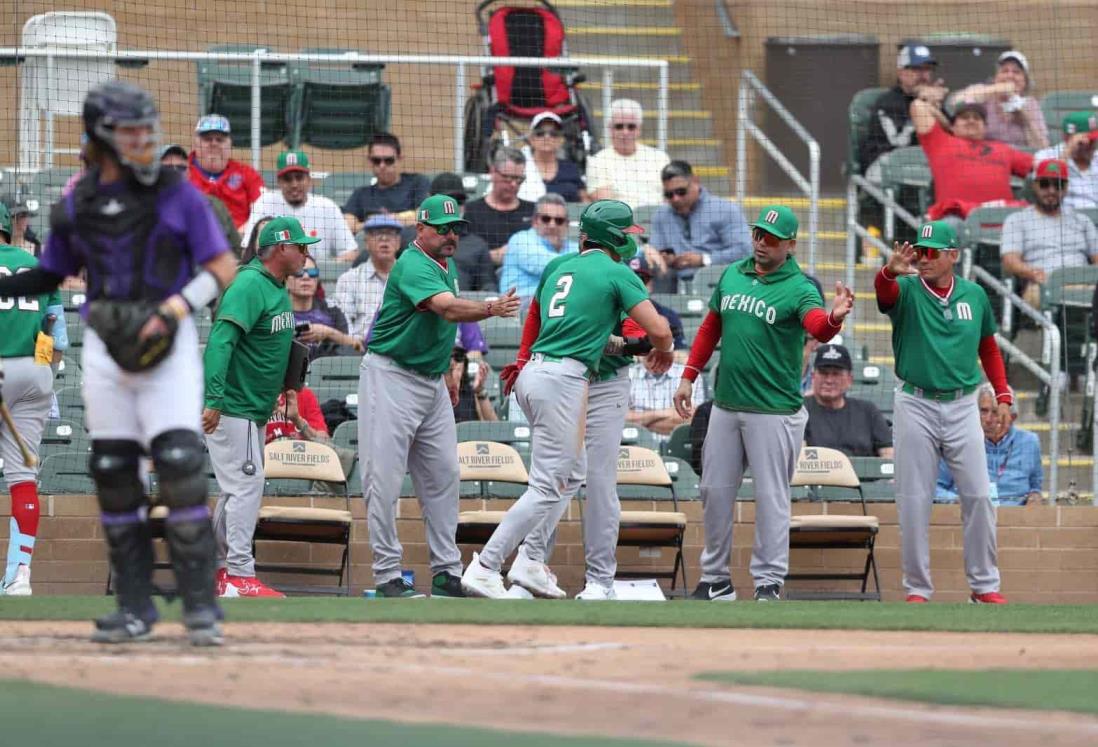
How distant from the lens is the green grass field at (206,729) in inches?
172

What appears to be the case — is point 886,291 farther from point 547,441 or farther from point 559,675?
point 559,675

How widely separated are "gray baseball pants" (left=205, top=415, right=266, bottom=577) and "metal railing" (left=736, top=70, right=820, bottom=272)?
5.41m

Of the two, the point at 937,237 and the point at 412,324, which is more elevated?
the point at 937,237

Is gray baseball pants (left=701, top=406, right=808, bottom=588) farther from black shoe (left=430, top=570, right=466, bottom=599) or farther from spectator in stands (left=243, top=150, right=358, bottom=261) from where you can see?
spectator in stands (left=243, top=150, right=358, bottom=261)

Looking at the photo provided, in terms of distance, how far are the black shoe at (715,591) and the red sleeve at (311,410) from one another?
2900 millimetres

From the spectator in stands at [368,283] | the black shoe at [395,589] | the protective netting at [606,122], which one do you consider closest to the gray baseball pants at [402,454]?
the black shoe at [395,589]

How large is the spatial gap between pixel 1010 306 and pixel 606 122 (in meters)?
3.76

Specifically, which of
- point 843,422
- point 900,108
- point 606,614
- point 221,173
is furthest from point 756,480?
point 900,108

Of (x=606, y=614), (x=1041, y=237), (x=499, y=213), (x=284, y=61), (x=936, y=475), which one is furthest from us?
→ (x=284, y=61)

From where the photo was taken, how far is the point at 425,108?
53.5ft

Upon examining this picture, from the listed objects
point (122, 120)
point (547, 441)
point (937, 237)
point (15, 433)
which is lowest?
point (547, 441)

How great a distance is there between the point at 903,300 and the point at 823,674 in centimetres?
421

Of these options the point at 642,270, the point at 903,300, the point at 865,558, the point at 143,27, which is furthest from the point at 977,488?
the point at 143,27

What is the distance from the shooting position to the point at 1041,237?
13258 millimetres
